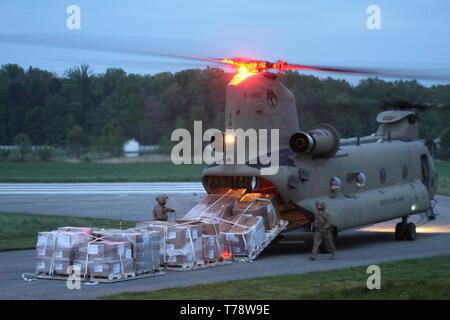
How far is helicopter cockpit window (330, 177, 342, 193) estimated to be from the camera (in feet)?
76.9

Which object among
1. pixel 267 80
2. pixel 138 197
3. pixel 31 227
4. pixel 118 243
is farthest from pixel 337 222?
pixel 138 197

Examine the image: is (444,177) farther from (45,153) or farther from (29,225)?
(29,225)

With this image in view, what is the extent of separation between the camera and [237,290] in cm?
1534

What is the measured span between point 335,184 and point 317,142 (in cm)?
154

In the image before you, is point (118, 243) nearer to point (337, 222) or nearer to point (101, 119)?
point (337, 222)

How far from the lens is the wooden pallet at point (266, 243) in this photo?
808 inches

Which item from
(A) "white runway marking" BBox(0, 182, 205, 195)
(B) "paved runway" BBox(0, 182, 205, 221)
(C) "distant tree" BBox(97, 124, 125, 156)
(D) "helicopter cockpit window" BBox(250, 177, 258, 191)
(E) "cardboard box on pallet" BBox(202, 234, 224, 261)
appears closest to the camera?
(E) "cardboard box on pallet" BBox(202, 234, 224, 261)

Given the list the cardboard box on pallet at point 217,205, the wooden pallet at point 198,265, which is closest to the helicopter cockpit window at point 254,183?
the cardboard box on pallet at point 217,205

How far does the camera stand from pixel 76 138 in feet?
105

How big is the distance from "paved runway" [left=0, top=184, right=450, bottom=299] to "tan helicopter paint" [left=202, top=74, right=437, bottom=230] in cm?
115

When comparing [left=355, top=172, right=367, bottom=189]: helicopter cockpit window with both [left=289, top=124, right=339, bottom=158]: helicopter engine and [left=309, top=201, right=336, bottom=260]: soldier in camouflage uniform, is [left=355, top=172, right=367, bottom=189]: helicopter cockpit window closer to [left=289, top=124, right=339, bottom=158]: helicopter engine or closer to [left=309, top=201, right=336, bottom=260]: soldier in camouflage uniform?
[left=289, top=124, right=339, bottom=158]: helicopter engine

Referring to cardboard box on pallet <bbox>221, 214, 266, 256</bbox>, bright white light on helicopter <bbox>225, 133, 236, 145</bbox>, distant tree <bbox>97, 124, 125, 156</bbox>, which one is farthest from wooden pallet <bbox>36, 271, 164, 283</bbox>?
distant tree <bbox>97, 124, 125, 156</bbox>

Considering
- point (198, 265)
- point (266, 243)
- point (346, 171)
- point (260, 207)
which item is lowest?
point (198, 265)

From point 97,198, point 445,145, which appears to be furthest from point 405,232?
point 445,145
